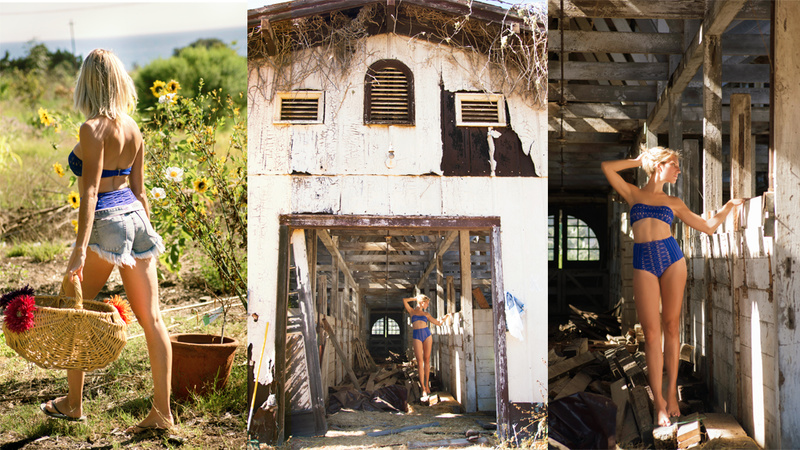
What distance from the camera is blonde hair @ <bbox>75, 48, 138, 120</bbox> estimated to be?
148 inches

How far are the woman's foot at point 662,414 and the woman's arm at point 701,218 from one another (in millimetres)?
1189

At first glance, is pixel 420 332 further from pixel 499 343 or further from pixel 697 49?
pixel 697 49

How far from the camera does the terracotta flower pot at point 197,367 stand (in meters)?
4.26

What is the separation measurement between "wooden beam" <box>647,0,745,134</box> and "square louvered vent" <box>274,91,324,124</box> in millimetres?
3031

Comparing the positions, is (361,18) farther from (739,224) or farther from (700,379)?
(700,379)

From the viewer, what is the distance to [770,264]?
3820 mm

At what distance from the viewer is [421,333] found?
394 cm

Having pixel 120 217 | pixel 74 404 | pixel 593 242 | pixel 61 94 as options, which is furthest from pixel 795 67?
pixel 61 94

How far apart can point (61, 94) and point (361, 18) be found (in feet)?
40.3

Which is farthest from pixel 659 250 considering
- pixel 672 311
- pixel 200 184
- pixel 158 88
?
pixel 158 88

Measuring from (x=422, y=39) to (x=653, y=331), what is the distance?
2384mm

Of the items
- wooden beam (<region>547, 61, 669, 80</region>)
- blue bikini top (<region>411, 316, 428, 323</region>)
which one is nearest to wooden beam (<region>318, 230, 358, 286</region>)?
blue bikini top (<region>411, 316, 428, 323</region>)

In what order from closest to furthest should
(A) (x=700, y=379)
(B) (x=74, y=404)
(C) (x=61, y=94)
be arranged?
(B) (x=74, y=404) < (A) (x=700, y=379) < (C) (x=61, y=94)

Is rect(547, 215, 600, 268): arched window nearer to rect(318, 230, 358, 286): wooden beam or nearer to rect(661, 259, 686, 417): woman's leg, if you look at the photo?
rect(661, 259, 686, 417): woman's leg
